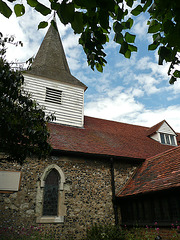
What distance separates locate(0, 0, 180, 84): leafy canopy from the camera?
1652 mm

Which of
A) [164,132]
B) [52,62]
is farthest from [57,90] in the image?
[164,132]

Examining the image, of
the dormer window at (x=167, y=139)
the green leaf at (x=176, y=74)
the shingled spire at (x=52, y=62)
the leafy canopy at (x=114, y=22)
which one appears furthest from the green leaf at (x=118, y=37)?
the dormer window at (x=167, y=139)

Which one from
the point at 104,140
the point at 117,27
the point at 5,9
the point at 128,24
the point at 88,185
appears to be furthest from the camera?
the point at 104,140

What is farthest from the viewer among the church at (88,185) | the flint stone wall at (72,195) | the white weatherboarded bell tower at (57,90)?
the white weatherboarded bell tower at (57,90)

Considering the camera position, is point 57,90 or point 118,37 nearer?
point 118,37

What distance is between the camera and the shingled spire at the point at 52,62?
566 inches

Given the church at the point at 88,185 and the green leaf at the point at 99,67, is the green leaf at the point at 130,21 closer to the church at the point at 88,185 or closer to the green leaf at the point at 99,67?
the green leaf at the point at 99,67

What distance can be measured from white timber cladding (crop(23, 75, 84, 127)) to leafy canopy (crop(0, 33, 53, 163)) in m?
6.68

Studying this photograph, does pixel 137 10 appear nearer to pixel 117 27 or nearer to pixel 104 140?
pixel 117 27

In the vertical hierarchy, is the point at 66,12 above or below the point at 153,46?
below

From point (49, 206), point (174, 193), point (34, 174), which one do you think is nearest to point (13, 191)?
point (34, 174)

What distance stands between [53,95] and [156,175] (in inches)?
333

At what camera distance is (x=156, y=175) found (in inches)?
339

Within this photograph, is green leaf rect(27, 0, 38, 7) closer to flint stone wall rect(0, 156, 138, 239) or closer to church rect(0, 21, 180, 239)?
church rect(0, 21, 180, 239)
